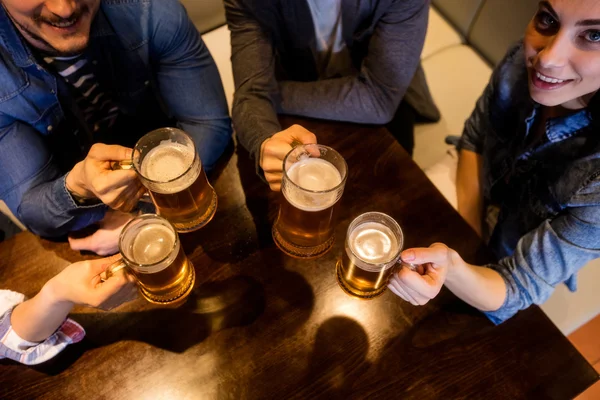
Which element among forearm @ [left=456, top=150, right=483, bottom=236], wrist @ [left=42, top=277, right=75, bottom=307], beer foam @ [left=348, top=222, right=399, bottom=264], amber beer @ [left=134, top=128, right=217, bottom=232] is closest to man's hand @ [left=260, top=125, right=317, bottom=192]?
amber beer @ [left=134, top=128, right=217, bottom=232]

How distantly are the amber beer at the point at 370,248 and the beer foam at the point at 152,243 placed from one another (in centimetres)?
40

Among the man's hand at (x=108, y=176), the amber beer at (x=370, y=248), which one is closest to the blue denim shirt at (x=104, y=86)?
the man's hand at (x=108, y=176)

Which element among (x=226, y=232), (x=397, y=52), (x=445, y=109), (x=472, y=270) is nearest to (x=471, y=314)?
(x=472, y=270)

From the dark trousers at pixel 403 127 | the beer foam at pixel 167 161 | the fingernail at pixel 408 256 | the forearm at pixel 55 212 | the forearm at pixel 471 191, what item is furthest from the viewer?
the dark trousers at pixel 403 127

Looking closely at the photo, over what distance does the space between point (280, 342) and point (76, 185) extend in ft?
2.16

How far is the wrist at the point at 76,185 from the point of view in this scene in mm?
1094

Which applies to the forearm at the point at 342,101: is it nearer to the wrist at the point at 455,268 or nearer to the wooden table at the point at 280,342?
the wooden table at the point at 280,342

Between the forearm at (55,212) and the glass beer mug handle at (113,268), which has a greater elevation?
the glass beer mug handle at (113,268)

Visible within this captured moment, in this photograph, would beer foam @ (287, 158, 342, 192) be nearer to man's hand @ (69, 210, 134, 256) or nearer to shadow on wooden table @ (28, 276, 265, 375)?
shadow on wooden table @ (28, 276, 265, 375)

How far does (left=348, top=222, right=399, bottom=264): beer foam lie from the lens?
0.97m

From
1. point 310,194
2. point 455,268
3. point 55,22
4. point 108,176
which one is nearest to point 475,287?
point 455,268

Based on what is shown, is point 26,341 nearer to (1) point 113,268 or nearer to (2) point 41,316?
(2) point 41,316

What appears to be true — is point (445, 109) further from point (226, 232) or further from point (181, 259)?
point (181, 259)

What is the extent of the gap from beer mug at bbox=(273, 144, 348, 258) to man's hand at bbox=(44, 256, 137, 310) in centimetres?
39
